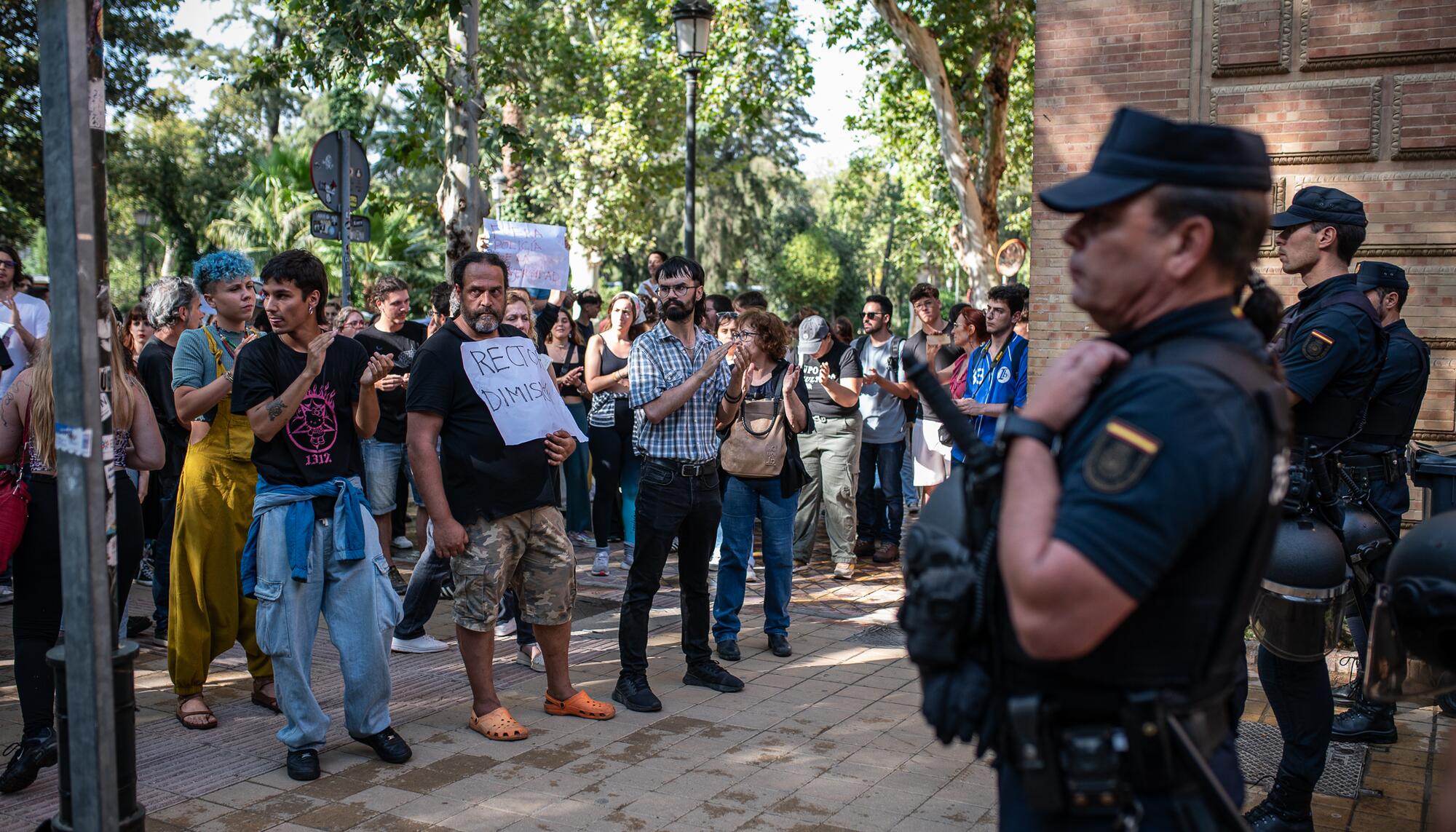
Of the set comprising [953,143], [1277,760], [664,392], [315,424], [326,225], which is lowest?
[1277,760]

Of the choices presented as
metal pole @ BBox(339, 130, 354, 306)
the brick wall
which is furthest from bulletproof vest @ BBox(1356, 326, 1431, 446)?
metal pole @ BBox(339, 130, 354, 306)

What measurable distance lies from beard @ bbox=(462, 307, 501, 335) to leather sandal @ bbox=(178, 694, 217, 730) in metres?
2.16

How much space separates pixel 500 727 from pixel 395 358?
4055 mm

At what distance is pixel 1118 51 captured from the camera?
8133 mm

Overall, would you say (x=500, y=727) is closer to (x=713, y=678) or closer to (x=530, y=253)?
(x=713, y=678)

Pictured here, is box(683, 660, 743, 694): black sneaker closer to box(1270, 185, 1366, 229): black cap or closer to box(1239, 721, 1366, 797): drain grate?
box(1239, 721, 1366, 797): drain grate

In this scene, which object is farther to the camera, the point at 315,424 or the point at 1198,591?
the point at 315,424

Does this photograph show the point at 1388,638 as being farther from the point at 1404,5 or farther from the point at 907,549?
the point at 1404,5

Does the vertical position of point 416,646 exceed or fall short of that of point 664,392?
it falls short

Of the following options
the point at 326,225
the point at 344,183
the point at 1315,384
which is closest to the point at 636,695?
the point at 1315,384

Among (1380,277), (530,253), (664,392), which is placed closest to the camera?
(1380,277)

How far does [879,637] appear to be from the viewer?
744 cm

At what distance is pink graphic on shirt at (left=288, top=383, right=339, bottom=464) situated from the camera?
5.11 m

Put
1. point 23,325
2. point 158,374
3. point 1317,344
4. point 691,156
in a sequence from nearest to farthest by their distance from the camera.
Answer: point 1317,344, point 158,374, point 23,325, point 691,156
